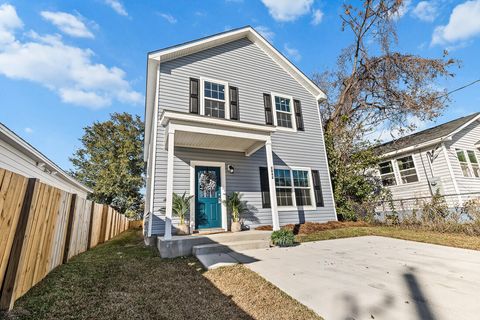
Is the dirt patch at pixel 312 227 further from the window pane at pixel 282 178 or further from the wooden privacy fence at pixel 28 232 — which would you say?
the wooden privacy fence at pixel 28 232

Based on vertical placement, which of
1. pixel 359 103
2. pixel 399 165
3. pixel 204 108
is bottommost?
pixel 399 165

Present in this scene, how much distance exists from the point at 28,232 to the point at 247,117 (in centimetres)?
692

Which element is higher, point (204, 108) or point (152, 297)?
point (204, 108)

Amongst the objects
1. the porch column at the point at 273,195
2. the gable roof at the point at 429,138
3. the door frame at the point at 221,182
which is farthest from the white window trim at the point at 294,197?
the gable roof at the point at 429,138

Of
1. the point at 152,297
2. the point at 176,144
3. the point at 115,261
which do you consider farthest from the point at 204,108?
the point at 152,297

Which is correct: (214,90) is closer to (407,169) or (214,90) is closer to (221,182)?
(221,182)

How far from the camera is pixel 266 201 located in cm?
773

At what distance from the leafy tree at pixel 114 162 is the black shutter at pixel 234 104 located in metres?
16.9

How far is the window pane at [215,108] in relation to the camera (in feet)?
25.6

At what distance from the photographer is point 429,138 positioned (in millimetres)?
11469

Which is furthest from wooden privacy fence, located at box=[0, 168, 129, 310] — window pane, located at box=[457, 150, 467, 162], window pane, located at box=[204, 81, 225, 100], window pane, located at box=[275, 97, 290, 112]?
window pane, located at box=[457, 150, 467, 162]

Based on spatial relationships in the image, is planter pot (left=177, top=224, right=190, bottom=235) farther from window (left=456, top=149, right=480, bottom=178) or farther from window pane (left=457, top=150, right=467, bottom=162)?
window pane (left=457, top=150, right=467, bottom=162)

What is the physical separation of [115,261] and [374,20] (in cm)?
1609

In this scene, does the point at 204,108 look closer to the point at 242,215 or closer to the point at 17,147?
the point at 242,215
